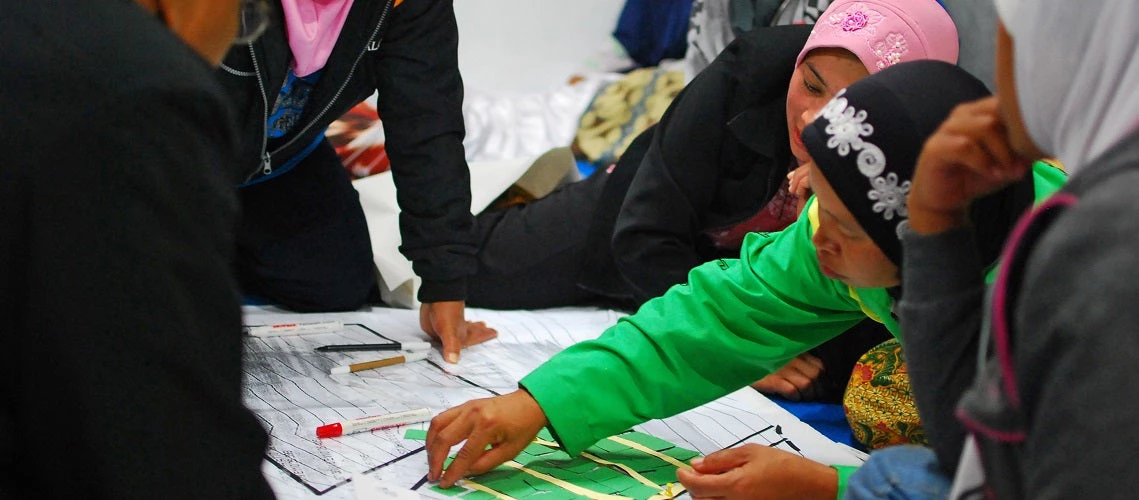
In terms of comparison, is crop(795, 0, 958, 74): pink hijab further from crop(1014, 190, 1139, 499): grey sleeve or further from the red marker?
crop(1014, 190, 1139, 499): grey sleeve

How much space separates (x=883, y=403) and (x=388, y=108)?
2.60ft

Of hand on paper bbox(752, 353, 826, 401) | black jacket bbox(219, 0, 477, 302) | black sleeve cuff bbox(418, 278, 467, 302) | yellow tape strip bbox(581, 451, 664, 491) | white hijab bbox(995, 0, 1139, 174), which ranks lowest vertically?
hand on paper bbox(752, 353, 826, 401)

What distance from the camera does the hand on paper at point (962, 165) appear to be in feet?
2.01

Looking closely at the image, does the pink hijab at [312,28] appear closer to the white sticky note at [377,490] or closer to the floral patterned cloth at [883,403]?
the white sticky note at [377,490]

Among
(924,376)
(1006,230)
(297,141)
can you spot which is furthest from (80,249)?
(297,141)

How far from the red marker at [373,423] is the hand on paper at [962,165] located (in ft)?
2.42

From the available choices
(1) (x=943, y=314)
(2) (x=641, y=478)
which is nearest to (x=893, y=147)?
(1) (x=943, y=314)

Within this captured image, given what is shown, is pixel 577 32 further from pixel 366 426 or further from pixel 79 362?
pixel 79 362

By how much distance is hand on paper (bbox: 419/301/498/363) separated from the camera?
151cm

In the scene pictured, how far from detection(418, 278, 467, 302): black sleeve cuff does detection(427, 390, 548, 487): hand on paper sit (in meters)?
0.48

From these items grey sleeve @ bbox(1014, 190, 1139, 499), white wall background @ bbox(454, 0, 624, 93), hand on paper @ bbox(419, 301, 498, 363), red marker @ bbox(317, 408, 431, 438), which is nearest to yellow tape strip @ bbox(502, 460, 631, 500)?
red marker @ bbox(317, 408, 431, 438)

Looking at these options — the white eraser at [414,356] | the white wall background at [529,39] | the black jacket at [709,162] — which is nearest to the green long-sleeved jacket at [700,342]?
the white eraser at [414,356]

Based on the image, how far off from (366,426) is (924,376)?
0.69m

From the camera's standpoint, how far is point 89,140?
22.7 inches
